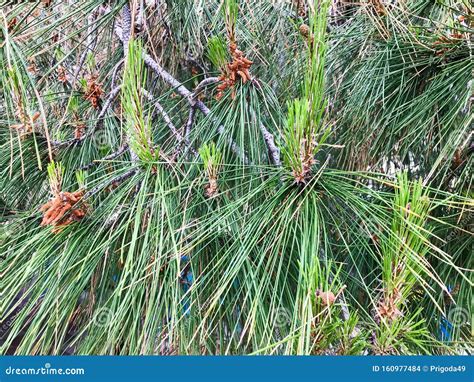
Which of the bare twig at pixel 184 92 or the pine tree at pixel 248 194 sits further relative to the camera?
the bare twig at pixel 184 92

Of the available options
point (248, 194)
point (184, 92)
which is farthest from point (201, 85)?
point (248, 194)

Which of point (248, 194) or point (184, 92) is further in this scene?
point (184, 92)

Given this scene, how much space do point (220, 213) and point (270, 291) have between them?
0.09 meters

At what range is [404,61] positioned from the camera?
574 millimetres

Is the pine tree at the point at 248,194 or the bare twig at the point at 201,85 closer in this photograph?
the pine tree at the point at 248,194

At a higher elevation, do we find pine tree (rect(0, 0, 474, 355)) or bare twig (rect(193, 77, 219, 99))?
bare twig (rect(193, 77, 219, 99))

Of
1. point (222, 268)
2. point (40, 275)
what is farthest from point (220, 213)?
point (40, 275)

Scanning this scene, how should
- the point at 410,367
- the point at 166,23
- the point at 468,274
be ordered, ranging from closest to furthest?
1. the point at 410,367
2. the point at 468,274
3. the point at 166,23

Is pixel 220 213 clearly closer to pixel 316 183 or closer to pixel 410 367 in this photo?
pixel 316 183

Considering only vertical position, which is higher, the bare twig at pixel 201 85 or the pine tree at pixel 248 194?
the bare twig at pixel 201 85

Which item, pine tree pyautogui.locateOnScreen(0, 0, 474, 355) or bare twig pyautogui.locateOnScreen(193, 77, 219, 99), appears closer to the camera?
pine tree pyautogui.locateOnScreen(0, 0, 474, 355)

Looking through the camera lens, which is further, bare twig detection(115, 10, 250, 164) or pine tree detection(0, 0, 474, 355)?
bare twig detection(115, 10, 250, 164)

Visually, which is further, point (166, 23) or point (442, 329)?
point (166, 23)

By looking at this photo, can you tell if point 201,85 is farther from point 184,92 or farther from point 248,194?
point 248,194
